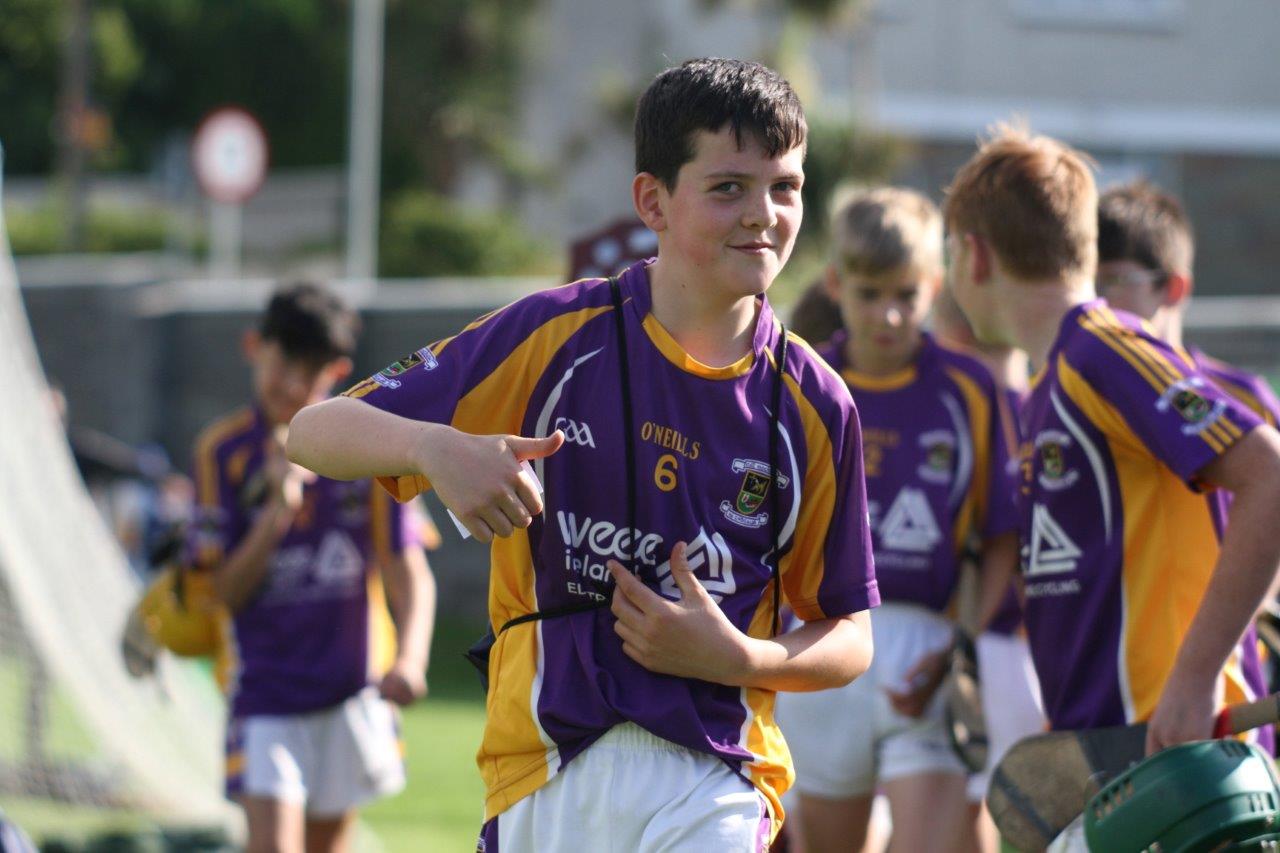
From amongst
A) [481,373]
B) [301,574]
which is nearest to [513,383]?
[481,373]

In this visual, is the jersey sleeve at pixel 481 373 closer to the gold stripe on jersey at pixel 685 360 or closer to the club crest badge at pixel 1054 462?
the gold stripe on jersey at pixel 685 360

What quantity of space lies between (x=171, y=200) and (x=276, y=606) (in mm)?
38376

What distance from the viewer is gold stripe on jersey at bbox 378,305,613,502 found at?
296 centimetres

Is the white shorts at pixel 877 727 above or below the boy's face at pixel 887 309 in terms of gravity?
below

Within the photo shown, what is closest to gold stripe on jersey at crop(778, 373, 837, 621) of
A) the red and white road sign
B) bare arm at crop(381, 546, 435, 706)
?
bare arm at crop(381, 546, 435, 706)

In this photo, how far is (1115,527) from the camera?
3.55m

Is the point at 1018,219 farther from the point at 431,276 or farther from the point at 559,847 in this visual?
the point at 431,276

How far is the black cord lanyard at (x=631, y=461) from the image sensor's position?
9.72 ft

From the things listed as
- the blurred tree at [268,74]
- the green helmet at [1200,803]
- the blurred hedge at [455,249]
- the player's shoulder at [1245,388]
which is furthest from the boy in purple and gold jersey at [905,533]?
the blurred tree at [268,74]

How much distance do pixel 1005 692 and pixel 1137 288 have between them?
127 centimetres

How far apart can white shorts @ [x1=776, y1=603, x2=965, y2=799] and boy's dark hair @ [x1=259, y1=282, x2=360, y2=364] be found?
187 centimetres

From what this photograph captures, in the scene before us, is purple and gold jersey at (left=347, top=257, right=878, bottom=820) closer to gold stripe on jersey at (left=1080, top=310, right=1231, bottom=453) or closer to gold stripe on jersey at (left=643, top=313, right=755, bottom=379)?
gold stripe on jersey at (left=643, top=313, right=755, bottom=379)

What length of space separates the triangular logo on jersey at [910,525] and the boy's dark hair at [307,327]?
184cm

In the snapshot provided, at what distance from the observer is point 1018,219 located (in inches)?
150
